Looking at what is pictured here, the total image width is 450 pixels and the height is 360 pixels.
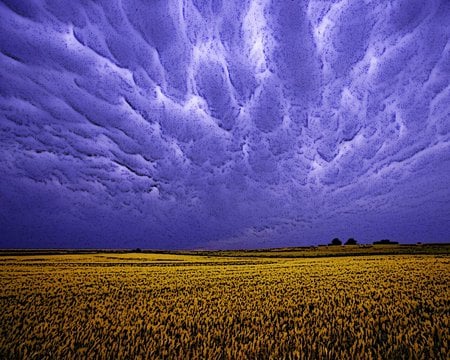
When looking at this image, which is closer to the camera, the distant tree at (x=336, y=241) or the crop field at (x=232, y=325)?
the crop field at (x=232, y=325)

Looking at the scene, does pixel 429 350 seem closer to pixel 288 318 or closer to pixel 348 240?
pixel 288 318

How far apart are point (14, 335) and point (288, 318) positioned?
718 centimetres

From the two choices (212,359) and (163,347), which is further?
(163,347)

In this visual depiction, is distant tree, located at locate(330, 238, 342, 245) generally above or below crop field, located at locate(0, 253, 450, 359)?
above

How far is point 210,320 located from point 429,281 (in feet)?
42.6

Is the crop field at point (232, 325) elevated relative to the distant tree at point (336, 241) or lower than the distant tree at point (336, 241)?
lower

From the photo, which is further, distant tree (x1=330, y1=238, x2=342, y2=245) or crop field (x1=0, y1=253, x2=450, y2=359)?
distant tree (x1=330, y1=238, x2=342, y2=245)

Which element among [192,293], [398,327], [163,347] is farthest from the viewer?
[192,293]

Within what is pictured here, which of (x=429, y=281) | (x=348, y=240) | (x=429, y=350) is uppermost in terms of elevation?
(x=348, y=240)

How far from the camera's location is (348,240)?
126 meters

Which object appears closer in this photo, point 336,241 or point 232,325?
point 232,325

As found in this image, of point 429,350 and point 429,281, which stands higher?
point 429,281

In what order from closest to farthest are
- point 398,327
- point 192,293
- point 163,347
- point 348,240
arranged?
1. point 163,347
2. point 398,327
3. point 192,293
4. point 348,240

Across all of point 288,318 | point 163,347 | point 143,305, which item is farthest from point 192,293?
point 163,347
